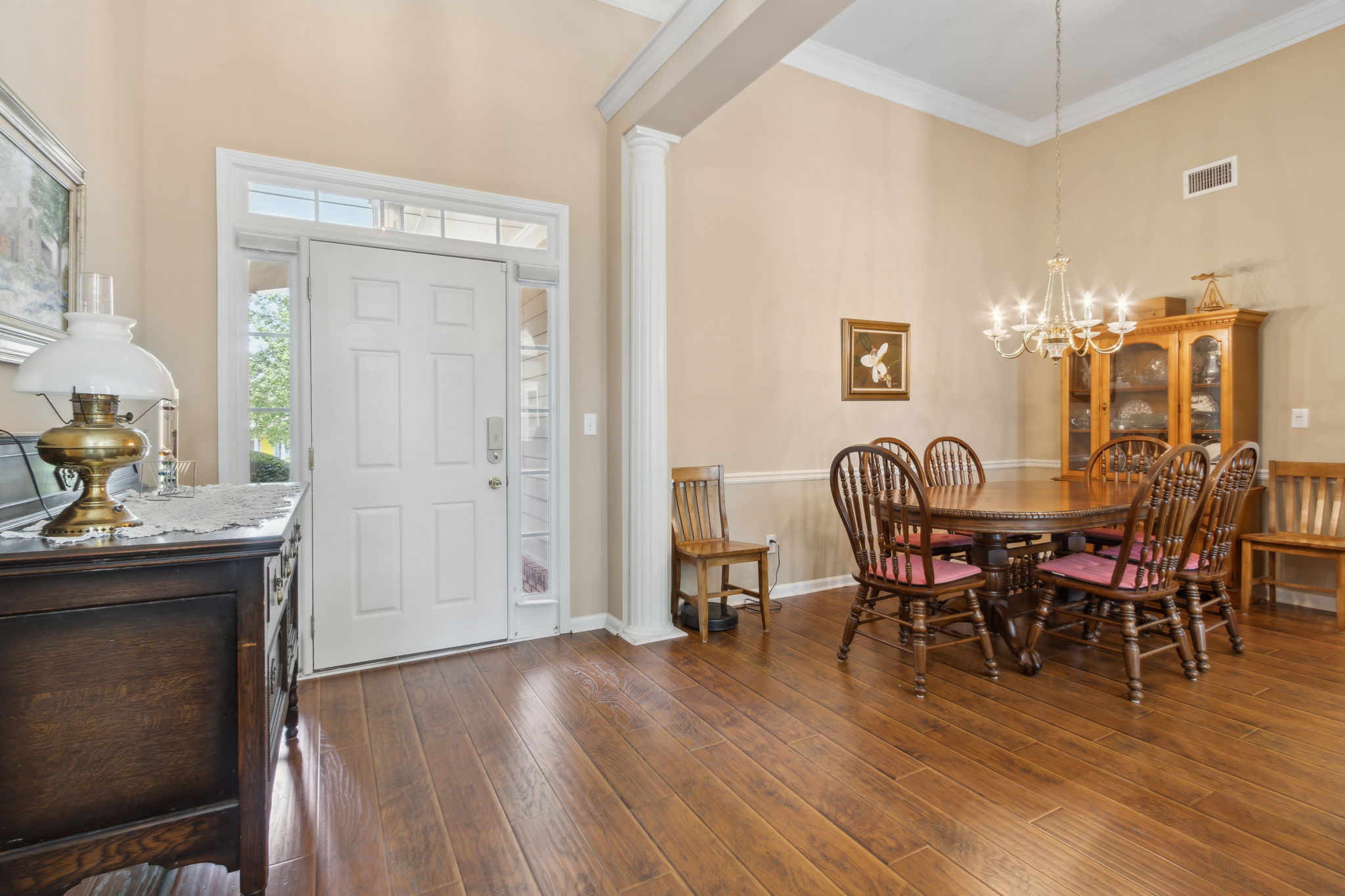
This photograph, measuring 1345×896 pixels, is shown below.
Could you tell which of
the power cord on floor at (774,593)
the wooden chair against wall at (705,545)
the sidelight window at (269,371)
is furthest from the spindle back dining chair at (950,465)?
the sidelight window at (269,371)

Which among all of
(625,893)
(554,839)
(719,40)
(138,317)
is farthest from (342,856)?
(719,40)

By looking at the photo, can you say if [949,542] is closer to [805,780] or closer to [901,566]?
[901,566]

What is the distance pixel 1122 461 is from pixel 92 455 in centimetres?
502

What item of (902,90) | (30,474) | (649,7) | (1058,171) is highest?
(902,90)

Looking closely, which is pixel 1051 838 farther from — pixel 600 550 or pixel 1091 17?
pixel 1091 17

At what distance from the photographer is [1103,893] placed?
157cm

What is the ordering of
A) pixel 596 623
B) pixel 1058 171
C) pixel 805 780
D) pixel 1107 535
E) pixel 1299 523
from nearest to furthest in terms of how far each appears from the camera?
pixel 805 780 < pixel 596 623 < pixel 1107 535 < pixel 1299 523 < pixel 1058 171

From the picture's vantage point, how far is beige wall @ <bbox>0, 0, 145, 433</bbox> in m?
1.64

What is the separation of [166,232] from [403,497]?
4.78ft

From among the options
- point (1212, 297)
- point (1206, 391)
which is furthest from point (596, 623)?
point (1212, 297)

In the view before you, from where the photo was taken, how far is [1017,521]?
2.77 m

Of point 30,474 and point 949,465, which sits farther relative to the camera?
point 949,465

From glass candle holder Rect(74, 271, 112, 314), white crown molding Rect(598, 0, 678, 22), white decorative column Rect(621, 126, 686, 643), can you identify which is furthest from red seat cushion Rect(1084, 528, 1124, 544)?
glass candle holder Rect(74, 271, 112, 314)

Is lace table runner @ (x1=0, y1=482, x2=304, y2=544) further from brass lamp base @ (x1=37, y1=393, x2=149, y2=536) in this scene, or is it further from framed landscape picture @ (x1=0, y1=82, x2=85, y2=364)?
framed landscape picture @ (x1=0, y1=82, x2=85, y2=364)
